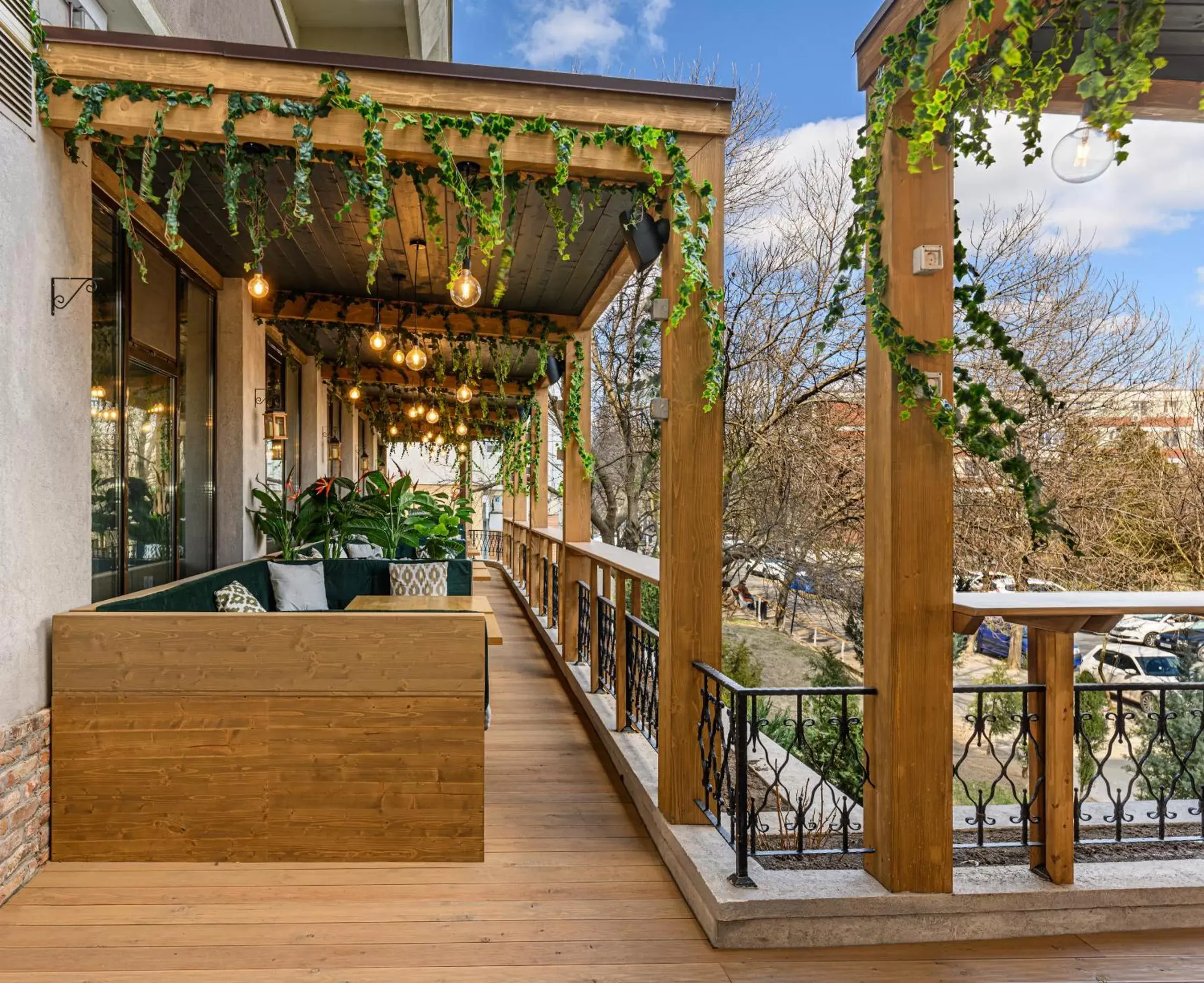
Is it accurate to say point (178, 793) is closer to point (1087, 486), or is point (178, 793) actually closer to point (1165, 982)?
point (1165, 982)

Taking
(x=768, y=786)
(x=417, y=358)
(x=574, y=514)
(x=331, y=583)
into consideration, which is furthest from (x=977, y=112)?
(x=331, y=583)

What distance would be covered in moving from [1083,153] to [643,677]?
315 cm

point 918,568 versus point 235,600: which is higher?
point 918,568

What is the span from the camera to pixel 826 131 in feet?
38.4

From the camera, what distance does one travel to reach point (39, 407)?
2.98 meters

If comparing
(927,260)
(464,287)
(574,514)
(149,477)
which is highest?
(464,287)

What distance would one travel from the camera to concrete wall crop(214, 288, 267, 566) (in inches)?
232

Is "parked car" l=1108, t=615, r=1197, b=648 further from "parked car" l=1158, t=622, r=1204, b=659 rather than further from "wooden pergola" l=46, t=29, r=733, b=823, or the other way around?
"wooden pergola" l=46, t=29, r=733, b=823

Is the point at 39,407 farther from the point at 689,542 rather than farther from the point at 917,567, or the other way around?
the point at 917,567

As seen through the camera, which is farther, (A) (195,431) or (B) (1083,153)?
(A) (195,431)

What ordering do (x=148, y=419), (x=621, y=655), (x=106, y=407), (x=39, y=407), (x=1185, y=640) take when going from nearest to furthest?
1. (x=39, y=407)
2. (x=106, y=407)
3. (x=621, y=655)
4. (x=148, y=419)
5. (x=1185, y=640)

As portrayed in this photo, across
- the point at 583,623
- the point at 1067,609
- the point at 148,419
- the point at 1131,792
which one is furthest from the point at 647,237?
the point at 583,623

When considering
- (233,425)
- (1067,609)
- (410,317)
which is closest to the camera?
(1067,609)

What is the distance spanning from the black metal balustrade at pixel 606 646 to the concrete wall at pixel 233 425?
2835 mm
